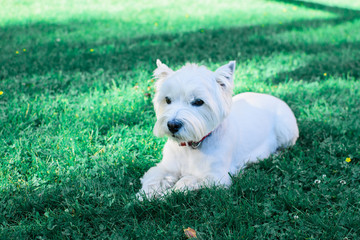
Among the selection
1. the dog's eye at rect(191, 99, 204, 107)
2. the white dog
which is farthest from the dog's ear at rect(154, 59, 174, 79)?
the dog's eye at rect(191, 99, 204, 107)

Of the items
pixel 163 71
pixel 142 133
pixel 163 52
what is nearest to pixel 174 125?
pixel 163 71

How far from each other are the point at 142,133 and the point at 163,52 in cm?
319

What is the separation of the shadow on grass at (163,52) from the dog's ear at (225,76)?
2972 millimetres

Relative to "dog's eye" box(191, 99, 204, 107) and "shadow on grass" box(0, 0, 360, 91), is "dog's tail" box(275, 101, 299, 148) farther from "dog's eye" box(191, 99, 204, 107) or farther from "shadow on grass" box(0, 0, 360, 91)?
"shadow on grass" box(0, 0, 360, 91)

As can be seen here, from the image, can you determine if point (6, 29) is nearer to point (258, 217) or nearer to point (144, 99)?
point (144, 99)

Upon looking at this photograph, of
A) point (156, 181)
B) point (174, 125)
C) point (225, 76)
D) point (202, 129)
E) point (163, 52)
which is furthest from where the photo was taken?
point (163, 52)

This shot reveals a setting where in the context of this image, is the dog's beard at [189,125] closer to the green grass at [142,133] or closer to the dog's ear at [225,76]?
the dog's ear at [225,76]

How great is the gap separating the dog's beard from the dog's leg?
1.56 feet

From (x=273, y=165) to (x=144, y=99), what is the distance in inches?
81.3

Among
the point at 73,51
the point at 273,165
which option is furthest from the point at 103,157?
the point at 73,51

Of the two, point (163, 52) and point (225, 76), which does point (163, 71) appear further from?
point (163, 52)

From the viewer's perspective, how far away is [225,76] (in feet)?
10.0

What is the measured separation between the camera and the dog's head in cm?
282

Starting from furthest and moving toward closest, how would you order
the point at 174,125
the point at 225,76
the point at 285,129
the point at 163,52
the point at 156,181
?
the point at 163,52 → the point at 285,129 → the point at 156,181 → the point at 225,76 → the point at 174,125
